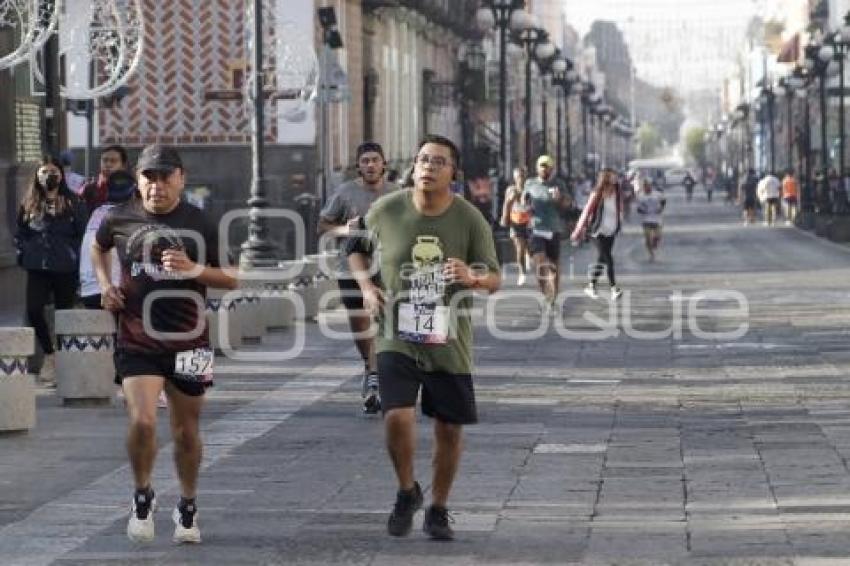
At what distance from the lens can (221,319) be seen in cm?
2092

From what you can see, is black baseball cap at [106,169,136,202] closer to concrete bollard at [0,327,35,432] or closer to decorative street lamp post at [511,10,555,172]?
concrete bollard at [0,327,35,432]

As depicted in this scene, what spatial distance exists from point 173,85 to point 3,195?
807 inches

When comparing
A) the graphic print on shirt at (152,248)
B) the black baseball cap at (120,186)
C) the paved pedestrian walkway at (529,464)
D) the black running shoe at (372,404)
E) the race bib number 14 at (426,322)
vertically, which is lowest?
the paved pedestrian walkway at (529,464)

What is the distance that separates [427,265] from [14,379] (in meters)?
4.77

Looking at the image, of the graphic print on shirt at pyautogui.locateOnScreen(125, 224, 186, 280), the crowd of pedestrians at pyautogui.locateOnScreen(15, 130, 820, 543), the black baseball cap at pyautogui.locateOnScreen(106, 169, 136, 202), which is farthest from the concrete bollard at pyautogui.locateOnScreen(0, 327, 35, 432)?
the graphic print on shirt at pyautogui.locateOnScreen(125, 224, 186, 280)

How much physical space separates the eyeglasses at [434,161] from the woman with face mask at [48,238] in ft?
24.6

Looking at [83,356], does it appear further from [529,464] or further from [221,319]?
[221,319]

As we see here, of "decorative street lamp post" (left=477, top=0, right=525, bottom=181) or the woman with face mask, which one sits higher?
"decorative street lamp post" (left=477, top=0, right=525, bottom=181)

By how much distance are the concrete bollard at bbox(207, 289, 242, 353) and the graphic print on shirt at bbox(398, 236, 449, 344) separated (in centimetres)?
993

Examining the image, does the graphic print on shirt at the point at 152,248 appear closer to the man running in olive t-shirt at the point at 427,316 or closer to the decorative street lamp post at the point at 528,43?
the man running in olive t-shirt at the point at 427,316

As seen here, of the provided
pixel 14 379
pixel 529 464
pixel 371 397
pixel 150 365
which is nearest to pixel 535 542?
pixel 150 365

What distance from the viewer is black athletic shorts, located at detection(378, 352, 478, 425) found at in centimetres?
1022

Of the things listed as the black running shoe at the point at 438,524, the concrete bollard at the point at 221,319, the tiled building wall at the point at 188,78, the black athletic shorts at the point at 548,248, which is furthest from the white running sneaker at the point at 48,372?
the tiled building wall at the point at 188,78

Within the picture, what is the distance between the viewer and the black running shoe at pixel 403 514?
10.2 m
